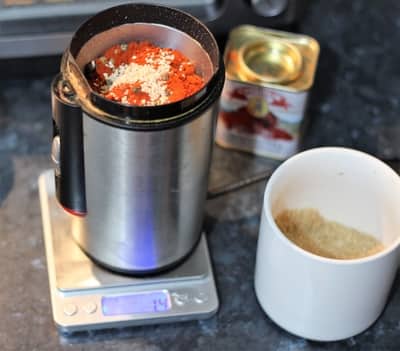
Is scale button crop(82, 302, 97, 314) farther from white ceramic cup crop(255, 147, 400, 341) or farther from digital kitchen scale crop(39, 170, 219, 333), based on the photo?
white ceramic cup crop(255, 147, 400, 341)

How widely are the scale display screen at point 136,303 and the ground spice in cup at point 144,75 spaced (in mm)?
176

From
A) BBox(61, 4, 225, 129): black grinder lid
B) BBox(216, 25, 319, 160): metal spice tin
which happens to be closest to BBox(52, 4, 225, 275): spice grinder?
BBox(61, 4, 225, 129): black grinder lid

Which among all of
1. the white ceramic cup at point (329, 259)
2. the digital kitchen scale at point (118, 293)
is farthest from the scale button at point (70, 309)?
the white ceramic cup at point (329, 259)

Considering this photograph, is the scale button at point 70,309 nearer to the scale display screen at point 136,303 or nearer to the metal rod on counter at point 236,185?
the scale display screen at point 136,303

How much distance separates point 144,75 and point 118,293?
185 millimetres

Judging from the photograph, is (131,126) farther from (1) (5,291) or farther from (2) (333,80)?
(2) (333,80)

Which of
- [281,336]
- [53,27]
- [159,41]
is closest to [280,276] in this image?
[281,336]

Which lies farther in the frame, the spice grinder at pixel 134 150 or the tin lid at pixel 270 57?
the tin lid at pixel 270 57

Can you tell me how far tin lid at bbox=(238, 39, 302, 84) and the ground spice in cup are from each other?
14cm

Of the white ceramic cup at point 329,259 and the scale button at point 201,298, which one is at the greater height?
the white ceramic cup at point 329,259

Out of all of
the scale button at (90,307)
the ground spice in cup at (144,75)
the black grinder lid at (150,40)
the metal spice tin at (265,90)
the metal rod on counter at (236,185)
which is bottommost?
the scale button at (90,307)

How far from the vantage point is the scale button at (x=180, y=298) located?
69 centimetres

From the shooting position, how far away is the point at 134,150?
1.93ft

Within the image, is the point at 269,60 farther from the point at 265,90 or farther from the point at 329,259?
the point at 329,259
